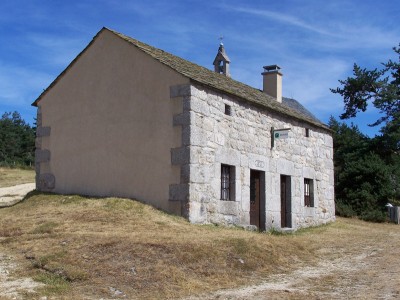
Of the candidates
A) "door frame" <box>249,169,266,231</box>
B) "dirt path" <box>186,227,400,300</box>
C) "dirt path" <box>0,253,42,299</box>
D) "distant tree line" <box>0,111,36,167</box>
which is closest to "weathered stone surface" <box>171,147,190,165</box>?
"door frame" <box>249,169,266,231</box>

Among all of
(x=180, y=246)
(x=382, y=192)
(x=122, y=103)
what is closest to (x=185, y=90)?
(x=122, y=103)

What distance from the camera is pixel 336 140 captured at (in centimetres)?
2891

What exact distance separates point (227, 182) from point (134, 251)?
601 cm

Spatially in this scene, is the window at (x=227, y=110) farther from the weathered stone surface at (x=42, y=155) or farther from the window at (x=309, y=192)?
the weathered stone surface at (x=42, y=155)

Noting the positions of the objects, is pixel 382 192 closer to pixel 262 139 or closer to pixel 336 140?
pixel 336 140

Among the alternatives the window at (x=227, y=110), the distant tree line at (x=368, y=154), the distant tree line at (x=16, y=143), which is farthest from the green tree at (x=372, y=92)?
the distant tree line at (x=16, y=143)

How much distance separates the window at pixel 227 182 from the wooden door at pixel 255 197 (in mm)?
1277

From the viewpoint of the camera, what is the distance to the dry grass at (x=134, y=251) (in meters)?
8.22

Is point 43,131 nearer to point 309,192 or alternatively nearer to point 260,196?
point 260,196

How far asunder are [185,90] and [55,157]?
5.54m

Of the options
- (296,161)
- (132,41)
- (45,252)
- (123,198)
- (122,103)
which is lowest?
(45,252)

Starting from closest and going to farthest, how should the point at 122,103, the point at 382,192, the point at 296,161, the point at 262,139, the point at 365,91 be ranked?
1. the point at 122,103
2. the point at 262,139
3. the point at 296,161
4. the point at 382,192
5. the point at 365,91

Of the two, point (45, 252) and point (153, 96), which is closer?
point (45, 252)

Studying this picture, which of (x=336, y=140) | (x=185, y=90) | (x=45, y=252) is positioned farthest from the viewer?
(x=336, y=140)
